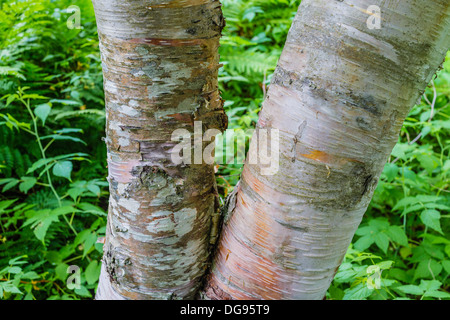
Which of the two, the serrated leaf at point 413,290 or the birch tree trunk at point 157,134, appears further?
the serrated leaf at point 413,290

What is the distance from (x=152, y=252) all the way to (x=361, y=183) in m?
0.61

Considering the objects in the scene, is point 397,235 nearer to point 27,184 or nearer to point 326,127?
point 326,127

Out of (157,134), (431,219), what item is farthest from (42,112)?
(431,219)

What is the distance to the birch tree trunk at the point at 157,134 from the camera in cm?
77

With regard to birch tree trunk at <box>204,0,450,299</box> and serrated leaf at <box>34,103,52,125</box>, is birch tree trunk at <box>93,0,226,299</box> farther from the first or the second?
serrated leaf at <box>34,103,52,125</box>

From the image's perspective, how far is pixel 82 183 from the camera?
169 centimetres

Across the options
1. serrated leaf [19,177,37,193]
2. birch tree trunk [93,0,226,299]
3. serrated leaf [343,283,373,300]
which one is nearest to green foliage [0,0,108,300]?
serrated leaf [19,177,37,193]

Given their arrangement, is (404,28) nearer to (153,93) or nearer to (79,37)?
(153,93)

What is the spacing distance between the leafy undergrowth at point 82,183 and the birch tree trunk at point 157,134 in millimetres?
484

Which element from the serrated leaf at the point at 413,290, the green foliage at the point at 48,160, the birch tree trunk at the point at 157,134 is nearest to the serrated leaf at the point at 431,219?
the serrated leaf at the point at 413,290

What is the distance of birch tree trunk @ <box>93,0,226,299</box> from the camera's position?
77 cm

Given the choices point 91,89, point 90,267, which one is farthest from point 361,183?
point 91,89

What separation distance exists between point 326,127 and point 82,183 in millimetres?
1362

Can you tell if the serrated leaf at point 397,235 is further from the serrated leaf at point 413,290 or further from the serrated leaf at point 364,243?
the serrated leaf at point 413,290
